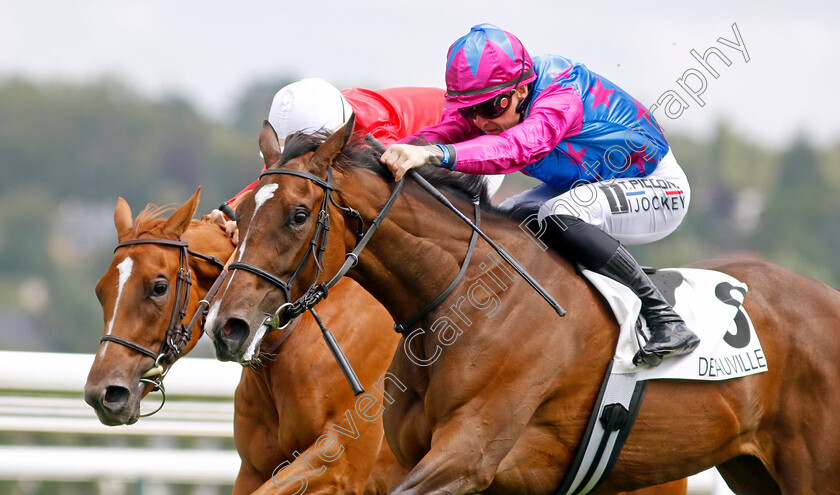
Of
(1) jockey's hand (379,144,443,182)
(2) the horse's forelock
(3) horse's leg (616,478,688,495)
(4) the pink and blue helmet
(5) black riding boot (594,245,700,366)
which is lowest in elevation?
(3) horse's leg (616,478,688,495)

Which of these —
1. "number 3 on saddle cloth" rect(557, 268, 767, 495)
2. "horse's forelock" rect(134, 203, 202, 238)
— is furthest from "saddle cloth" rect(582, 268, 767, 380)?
"horse's forelock" rect(134, 203, 202, 238)

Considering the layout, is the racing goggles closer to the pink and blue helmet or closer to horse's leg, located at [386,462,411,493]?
the pink and blue helmet

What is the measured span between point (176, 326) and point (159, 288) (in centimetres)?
17

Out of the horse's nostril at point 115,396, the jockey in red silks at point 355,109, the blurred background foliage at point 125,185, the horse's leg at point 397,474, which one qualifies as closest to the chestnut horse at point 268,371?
the horse's nostril at point 115,396

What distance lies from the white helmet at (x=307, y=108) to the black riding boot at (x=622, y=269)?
1318 millimetres

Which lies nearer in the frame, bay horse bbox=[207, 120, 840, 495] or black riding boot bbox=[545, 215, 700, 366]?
bay horse bbox=[207, 120, 840, 495]

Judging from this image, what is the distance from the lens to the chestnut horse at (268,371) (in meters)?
4.11

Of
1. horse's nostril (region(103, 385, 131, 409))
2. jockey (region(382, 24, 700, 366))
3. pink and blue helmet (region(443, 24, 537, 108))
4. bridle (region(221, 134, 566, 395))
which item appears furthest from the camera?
horse's nostril (region(103, 385, 131, 409))

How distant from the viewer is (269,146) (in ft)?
11.8

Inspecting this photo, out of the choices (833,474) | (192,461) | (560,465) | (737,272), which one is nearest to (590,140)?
(737,272)

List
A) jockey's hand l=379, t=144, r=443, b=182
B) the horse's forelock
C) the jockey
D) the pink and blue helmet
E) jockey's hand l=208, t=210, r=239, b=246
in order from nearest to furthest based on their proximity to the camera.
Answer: jockey's hand l=379, t=144, r=443, b=182 < the jockey < the pink and blue helmet < the horse's forelock < jockey's hand l=208, t=210, r=239, b=246

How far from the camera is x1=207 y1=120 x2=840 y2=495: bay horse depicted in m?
3.28

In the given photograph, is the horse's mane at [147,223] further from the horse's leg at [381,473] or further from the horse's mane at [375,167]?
the horse's leg at [381,473]

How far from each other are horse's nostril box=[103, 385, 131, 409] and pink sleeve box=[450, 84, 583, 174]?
1.58 meters
